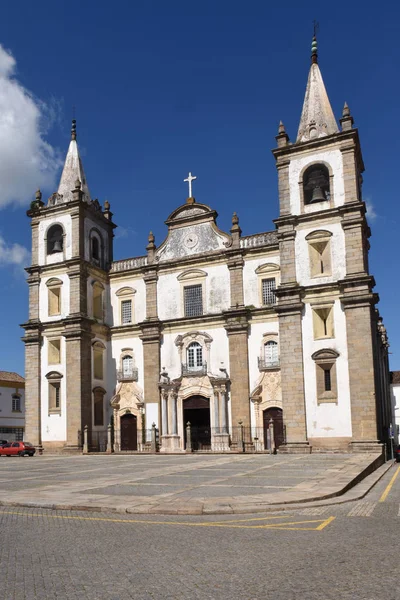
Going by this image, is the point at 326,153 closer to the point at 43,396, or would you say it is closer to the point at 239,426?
the point at 239,426

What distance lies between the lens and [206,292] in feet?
133

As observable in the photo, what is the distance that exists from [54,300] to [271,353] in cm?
1606

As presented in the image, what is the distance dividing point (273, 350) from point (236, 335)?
8.38 ft

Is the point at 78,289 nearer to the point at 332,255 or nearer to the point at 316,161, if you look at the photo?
the point at 332,255

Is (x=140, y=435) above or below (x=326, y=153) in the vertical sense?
below

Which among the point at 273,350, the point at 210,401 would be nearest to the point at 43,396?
the point at 210,401

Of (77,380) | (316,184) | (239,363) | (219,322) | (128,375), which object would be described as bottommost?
(77,380)

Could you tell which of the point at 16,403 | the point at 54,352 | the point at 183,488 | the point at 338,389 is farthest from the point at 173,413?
the point at 16,403

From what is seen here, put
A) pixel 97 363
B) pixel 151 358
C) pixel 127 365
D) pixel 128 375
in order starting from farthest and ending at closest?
pixel 127 365 < pixel 97 363 < pixel 128 375 < pixel 151 358

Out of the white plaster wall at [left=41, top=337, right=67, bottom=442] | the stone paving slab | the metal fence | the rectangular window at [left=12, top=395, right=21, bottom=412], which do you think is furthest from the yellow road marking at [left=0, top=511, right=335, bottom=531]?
the rectangular window at [left=12, top=395, right=21, bottom=412]

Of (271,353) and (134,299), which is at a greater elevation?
(134,299)

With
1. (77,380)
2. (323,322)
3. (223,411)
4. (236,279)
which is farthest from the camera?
(77,380)

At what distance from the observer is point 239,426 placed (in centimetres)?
3684

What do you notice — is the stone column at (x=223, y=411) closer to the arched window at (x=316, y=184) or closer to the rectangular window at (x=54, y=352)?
the rectangular window at (x=54, y=352)
